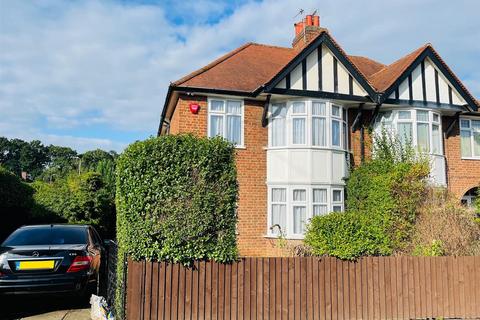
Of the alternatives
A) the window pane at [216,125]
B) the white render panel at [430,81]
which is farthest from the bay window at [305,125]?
the white render panel at [430,81]

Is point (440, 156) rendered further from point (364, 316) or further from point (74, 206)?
point (74, 206)

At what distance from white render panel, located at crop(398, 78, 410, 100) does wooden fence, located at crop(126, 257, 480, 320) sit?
767 cm

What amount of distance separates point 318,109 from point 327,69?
1450 millimetres

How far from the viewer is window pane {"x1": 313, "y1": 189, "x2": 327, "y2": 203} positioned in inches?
513

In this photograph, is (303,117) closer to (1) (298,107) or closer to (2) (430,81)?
(1) (298,107)

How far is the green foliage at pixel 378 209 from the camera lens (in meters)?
7.50

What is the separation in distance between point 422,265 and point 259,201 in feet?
20.8

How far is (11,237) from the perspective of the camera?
7426mm

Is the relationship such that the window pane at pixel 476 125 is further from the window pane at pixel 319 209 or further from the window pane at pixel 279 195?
the window pane at pixel 279 195

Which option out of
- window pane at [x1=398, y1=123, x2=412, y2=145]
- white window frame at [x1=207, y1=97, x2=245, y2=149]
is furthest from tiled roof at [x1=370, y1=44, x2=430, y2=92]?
white window frame at [x1=207, y1=97, x2=245, y2=149]

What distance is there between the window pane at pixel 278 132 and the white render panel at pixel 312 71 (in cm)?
151

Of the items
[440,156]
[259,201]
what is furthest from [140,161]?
[440,156]

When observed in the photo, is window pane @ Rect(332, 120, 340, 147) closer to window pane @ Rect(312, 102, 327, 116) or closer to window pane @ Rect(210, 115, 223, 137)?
window pane @ Rect(312, 102, 327, 116)

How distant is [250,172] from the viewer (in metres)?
13.3
